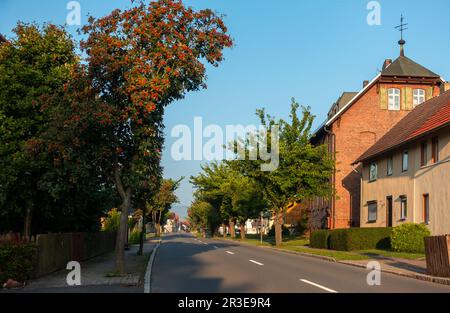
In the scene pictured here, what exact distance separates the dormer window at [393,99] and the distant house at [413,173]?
331 inches

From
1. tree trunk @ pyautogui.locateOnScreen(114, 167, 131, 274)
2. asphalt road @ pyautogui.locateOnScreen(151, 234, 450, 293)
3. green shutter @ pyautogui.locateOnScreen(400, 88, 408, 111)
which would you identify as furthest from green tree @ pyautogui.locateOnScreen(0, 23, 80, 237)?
green shutter @ pyautogui.locateOnScreen(400, 88, 408, 111)

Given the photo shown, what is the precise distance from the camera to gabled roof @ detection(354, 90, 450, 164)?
97.3 feet

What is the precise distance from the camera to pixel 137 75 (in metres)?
16.3

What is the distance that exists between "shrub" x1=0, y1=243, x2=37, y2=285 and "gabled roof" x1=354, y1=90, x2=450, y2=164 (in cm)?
1928

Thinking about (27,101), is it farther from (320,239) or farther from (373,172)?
(373,172)

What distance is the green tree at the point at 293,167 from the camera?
3909 cm

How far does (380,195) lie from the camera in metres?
37.2

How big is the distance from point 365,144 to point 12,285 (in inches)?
1505

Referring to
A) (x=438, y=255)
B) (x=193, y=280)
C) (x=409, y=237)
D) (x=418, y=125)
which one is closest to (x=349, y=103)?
(x=418, y=125)

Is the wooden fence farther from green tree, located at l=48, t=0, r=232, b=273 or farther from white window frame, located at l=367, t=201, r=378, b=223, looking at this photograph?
white window frame, located at l=367, t=201, r=378, b=223

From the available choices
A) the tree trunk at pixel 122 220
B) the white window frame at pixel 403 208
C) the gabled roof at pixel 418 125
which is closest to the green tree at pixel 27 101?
the tree trunk at pixel 122 220

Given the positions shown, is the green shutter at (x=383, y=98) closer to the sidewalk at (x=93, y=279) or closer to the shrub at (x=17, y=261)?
the sidewalk at (x=93, y=279)

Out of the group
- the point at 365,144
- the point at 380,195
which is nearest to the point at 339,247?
the point at 380,195

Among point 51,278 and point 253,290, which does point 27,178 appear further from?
point 253,290
